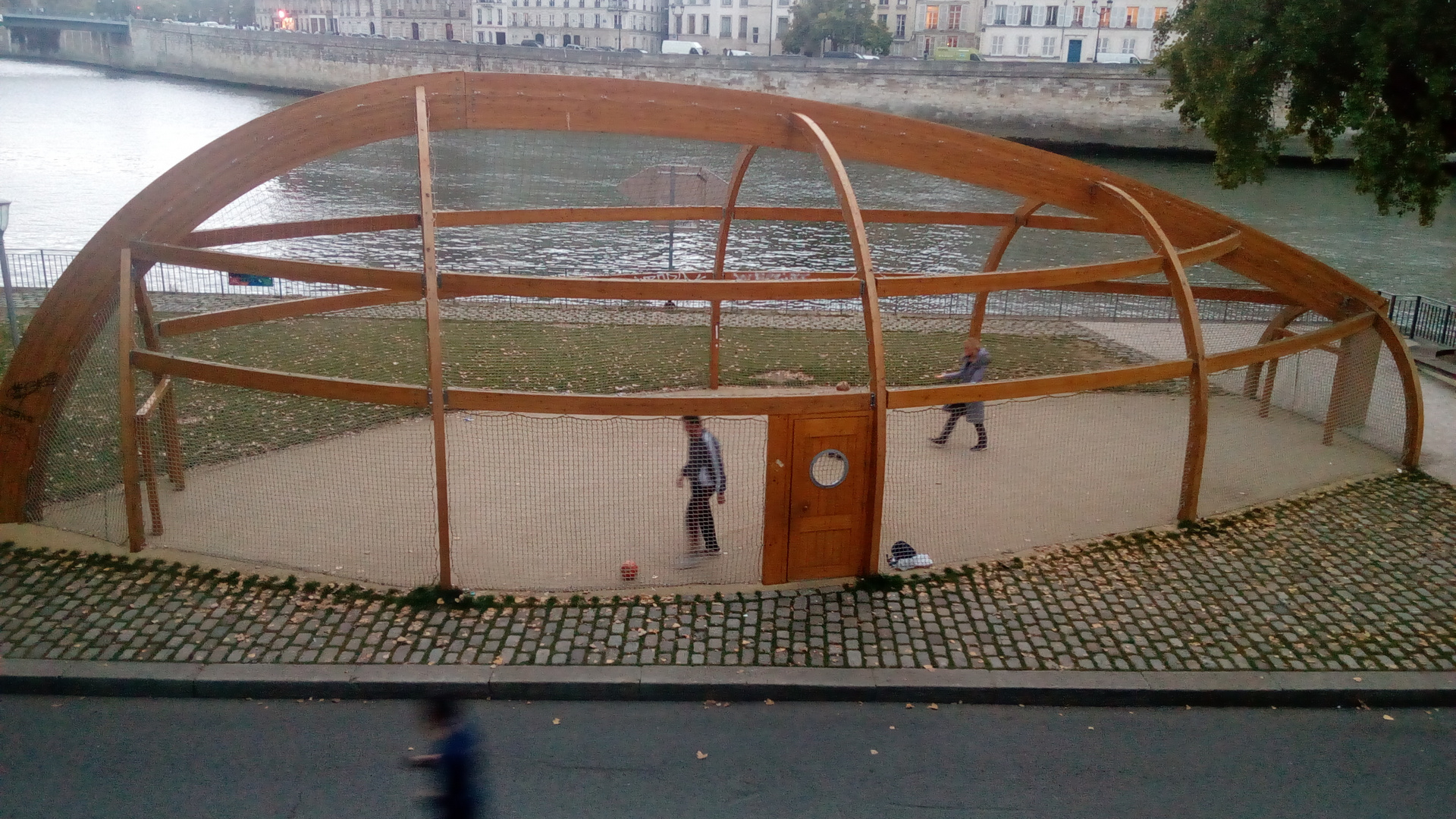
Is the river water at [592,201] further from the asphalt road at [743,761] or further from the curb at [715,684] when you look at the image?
the asphalt road at [743,761]

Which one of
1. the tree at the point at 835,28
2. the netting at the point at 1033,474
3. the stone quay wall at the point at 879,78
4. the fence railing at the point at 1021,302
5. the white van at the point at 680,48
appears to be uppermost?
the tree at the point at 835,28

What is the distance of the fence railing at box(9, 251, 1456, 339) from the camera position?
69.8 ft

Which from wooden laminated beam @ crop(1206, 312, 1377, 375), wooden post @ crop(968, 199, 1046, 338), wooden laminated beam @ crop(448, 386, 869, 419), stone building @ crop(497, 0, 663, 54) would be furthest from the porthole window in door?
stone building @ crop(497, 0, 663, 54)

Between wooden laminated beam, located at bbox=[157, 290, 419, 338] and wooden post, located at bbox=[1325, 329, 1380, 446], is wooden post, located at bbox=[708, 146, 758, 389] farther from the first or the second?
wooden post, located at bbox=[1325, 329, 1380, 446]

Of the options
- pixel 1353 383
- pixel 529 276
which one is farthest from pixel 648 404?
pixel 1353 383

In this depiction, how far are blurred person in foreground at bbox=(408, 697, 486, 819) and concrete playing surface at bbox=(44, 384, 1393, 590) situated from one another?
3700mm

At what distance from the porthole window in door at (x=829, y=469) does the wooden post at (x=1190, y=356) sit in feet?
11.9

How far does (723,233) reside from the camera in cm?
1352

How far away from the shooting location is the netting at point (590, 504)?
30.2 ft

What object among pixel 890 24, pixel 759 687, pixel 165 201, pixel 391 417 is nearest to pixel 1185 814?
pixel 759 687

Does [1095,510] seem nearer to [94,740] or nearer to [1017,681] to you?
[1017,681]

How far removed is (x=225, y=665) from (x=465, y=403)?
2.53 meters

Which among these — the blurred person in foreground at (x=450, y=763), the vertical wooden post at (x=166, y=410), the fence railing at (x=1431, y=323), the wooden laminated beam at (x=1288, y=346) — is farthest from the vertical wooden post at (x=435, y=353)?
the fence railing at (x=1431, y=323)

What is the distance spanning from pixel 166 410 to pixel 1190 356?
9882 millimetres
